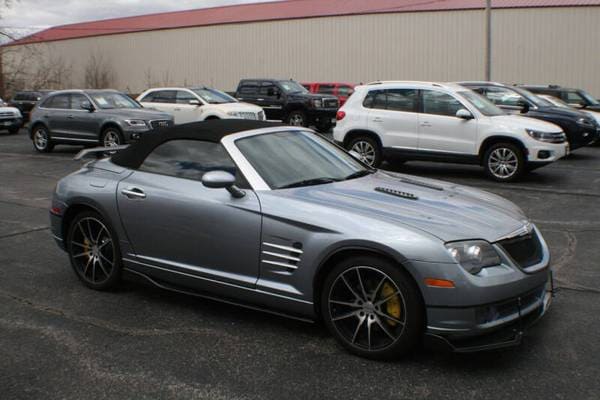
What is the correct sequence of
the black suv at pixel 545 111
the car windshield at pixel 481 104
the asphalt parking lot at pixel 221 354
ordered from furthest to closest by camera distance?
the black suv at pixel 545 111, the car windshield at pixel 481 104, the asphalt parking lot at pixel 221 354

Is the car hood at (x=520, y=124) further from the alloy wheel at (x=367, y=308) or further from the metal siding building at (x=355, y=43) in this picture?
the metal siding building at (x=355, y=43)

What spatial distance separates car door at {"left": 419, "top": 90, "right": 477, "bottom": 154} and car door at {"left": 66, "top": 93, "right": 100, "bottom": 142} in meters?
8.25

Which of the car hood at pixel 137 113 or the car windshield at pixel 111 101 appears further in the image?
the car windshield at pixel 111 101

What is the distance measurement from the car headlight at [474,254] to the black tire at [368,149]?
8861 millimetres

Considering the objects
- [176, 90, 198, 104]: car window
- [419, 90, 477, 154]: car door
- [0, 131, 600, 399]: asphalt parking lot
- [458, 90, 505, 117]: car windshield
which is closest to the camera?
[0, 131, 600, 399]: asphalt parking lot

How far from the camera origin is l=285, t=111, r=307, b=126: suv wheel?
2247 cm

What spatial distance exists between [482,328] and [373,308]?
64 centimetres

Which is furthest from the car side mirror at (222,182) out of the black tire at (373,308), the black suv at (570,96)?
the black suv at (570,96)

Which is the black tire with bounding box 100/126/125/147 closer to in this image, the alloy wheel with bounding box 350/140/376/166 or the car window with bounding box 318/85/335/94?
the alloy wheel with bounding box 350/140/376/166

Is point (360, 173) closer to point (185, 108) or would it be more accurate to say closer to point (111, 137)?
point (111, 137)

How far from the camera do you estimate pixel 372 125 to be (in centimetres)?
1279

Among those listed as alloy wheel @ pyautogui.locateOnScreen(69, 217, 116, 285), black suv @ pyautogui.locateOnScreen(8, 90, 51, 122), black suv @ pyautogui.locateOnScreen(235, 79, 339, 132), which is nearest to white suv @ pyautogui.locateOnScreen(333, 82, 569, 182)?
alloy wheel @ pyautogui.locateOnScreen(69, 217, 116, 285)

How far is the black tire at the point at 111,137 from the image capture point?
15965 millimetres

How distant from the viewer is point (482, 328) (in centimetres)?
380
